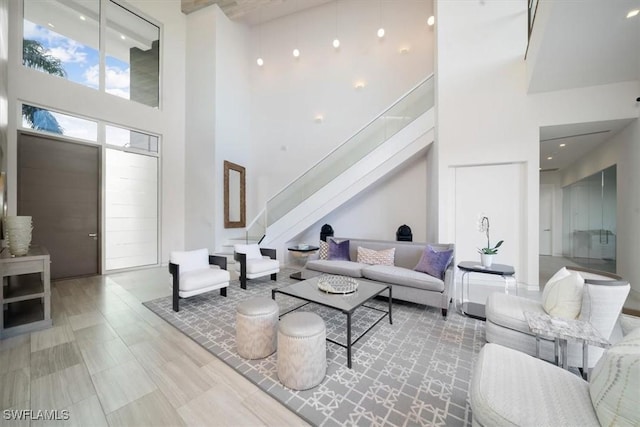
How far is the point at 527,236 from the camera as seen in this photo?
13.9 feet

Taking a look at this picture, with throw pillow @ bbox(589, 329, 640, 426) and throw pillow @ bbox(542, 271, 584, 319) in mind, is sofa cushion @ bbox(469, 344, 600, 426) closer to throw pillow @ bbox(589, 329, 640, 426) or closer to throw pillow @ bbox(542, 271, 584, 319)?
throw pillow @ bbox(589, 329, 640, 426)

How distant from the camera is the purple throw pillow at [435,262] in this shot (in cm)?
335

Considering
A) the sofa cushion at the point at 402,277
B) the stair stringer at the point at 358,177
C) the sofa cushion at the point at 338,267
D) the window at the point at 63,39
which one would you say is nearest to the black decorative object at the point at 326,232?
the stair stringer at the point at 358,177

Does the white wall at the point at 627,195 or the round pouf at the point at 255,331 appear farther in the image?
the white wall at the point at 627,195

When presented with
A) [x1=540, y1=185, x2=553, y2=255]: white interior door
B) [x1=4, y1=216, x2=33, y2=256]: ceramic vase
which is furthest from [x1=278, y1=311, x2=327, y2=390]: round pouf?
[x1=540, y1=185, x2=553, y2=255]: white interior door

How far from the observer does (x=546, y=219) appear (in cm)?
819

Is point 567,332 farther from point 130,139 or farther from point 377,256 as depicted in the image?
point 130,139

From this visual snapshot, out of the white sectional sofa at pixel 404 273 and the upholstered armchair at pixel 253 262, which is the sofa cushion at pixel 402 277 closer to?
the white sectional sofa at pixel 404 273

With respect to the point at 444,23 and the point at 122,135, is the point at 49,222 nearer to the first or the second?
the point at 122,135

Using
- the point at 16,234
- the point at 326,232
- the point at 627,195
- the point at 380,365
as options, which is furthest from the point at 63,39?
the point at 627,195

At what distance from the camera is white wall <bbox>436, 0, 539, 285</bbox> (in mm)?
4246

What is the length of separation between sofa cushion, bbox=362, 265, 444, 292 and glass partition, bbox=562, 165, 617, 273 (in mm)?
4751

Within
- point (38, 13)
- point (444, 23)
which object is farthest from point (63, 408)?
point (444, 23)

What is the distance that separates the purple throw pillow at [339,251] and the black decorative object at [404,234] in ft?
5.86
